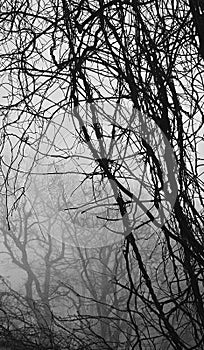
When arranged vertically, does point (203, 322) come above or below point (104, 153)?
below

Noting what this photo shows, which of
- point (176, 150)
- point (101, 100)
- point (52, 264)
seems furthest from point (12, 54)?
point (52, 264)

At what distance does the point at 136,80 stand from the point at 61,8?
0.32 m

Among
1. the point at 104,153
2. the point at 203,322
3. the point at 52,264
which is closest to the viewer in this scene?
the point at 203,322

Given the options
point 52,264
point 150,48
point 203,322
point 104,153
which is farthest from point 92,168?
point 52,264

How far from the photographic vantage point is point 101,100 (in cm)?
120

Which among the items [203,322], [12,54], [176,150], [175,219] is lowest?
[203,322]

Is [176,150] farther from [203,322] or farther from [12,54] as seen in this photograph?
[12,54]

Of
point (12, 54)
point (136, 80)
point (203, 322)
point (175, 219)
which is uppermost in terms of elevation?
point (12, 54)

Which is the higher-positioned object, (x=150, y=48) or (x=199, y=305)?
(x=150, y=48)

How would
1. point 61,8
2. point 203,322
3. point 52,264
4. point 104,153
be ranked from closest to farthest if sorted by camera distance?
point 203,322, point 104,153, point 61,8, point 52,264

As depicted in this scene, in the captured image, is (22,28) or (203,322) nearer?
(203,322)

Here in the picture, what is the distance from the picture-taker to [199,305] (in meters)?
1.07

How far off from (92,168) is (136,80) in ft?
0.90

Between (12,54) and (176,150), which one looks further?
(12,54)
